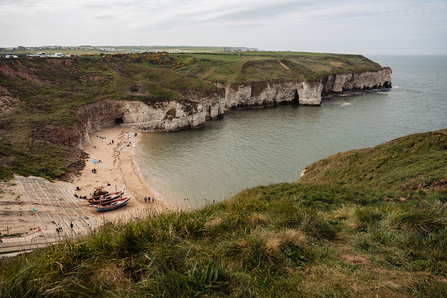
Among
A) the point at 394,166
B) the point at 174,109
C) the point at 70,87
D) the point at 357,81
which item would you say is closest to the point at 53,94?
Result: the point at 70,87

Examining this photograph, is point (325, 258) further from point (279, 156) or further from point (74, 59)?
point (74, 59)

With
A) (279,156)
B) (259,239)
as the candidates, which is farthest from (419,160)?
(279,156)

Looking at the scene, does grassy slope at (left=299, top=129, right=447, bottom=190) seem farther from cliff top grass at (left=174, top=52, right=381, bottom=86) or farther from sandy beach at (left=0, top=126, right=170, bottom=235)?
cliff top grass at (left=174, top=52, right=381, bottom=86)

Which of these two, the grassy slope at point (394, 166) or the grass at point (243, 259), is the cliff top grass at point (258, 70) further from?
the grass at point (243, 259)

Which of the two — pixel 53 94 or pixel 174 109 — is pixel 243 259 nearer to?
pixel 174 109

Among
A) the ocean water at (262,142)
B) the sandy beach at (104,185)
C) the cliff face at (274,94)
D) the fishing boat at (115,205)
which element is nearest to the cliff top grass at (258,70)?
the cliff face at (274,94)

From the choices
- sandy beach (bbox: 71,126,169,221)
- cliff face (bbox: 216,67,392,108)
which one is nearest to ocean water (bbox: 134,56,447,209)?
sandy beach (bbox: 71,126,169,221)
